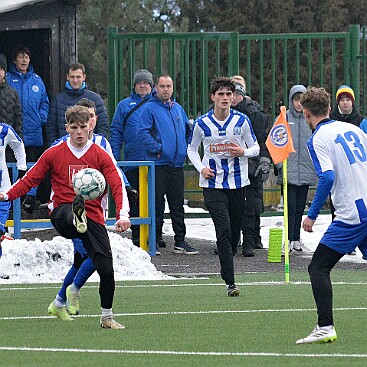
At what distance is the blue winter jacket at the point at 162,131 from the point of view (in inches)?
704

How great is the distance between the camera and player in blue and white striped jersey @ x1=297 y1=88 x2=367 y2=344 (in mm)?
9781

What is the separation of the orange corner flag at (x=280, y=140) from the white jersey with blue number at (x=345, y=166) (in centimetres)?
497

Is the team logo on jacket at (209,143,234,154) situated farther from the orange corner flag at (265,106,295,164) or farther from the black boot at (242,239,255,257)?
the black boot at (242,239,255,257)

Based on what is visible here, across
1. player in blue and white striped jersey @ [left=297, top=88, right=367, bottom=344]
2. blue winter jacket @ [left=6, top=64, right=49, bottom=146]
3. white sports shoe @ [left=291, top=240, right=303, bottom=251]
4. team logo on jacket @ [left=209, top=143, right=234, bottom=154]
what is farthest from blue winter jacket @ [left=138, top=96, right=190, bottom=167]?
player in blue and white striped jersey @ [left=297, top=88, right=367, bottom=344]

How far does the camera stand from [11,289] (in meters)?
14.2

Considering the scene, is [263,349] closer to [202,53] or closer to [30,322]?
[30,322]

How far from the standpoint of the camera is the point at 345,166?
9867mm

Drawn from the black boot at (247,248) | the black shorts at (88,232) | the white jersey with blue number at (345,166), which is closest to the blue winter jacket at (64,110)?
the black boot at (247,248)

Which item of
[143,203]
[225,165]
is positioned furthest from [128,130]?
[225,165]

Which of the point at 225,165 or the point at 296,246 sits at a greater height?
the point at 225,165

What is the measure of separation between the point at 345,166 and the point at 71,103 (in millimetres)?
8741

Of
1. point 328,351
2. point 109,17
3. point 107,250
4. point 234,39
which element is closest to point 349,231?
point 328,351

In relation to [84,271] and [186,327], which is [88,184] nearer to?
[84,271]

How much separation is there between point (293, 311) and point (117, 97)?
8970mm
